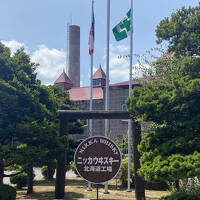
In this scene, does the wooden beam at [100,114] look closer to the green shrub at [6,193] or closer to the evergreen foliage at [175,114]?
the evergreen foliage at [175,114]

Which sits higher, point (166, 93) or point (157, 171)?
point (166, 93)

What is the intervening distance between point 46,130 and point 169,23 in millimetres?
6119

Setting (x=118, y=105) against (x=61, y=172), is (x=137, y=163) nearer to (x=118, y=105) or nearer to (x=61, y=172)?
(x=61, y=172)

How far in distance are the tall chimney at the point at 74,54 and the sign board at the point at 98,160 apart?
43.6 metres

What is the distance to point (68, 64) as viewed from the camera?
55.5 meters

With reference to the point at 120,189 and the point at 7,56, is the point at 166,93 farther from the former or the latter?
the point at 120,189

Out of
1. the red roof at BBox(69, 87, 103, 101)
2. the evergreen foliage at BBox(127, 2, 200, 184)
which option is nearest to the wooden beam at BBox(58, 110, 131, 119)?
the evergreen foliage at BBox(127, 2, 200, 184)

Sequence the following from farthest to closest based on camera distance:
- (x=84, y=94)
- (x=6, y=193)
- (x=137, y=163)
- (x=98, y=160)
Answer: (x=84, y=94), (x=137, y=163), (x=6, y=193), (x=98, y=160)

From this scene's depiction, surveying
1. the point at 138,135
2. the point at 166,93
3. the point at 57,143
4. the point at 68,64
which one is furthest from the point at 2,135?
the point at 68,64

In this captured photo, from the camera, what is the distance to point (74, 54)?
55.6 meters

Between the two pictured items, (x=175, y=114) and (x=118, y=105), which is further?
(x=118, y=105)

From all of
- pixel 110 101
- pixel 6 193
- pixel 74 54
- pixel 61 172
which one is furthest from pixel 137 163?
pixel 74 54

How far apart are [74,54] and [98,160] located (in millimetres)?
46488

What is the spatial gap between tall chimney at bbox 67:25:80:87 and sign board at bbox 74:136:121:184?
43552 millimetres
